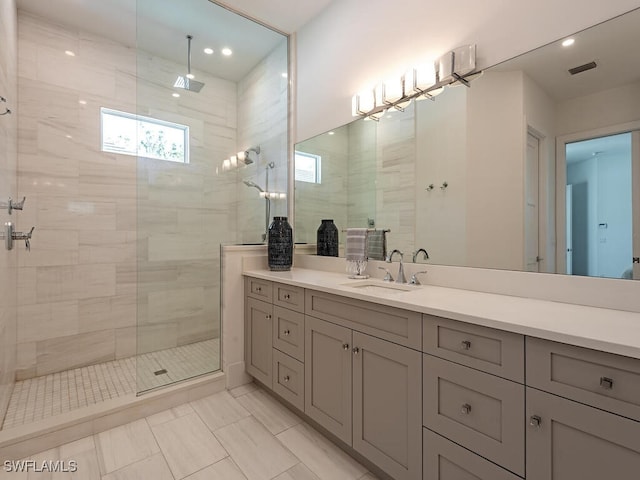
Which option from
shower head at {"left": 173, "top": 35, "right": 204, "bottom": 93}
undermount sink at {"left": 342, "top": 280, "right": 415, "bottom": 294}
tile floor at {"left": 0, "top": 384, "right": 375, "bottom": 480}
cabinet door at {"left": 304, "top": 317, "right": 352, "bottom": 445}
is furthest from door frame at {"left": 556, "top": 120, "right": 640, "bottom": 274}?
shower head at {"left": 173, "top": 35, "right": 204, "bottom": 93}

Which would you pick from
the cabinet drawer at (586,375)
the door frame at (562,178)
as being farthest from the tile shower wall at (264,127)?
the cabinet drawer at (586,375)

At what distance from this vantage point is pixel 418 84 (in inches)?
71.7

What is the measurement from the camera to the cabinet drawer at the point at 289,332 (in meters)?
1.84

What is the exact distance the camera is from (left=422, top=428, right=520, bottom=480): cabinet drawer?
3.32ft

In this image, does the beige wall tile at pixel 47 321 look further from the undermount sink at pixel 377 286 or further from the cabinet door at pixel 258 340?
the undermount sink at pixel 377 286

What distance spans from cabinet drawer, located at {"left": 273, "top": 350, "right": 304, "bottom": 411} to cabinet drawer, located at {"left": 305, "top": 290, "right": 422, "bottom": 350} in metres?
0.38

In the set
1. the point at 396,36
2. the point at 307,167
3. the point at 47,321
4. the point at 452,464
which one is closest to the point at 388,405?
the point at 452,464

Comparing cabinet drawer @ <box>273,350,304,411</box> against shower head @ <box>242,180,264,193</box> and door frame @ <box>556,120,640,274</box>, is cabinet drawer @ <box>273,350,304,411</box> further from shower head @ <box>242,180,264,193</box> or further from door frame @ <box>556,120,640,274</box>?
shower head @ <box>242,180,264,193</box>

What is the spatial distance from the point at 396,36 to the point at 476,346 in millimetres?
1915

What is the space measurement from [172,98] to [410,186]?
2032 millimetres

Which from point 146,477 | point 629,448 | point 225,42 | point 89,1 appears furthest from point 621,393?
point 89,1

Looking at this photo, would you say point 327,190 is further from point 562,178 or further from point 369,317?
point 562,178

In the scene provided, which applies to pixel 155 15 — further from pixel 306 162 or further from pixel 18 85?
pixel 306 162

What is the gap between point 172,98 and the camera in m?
2.54
